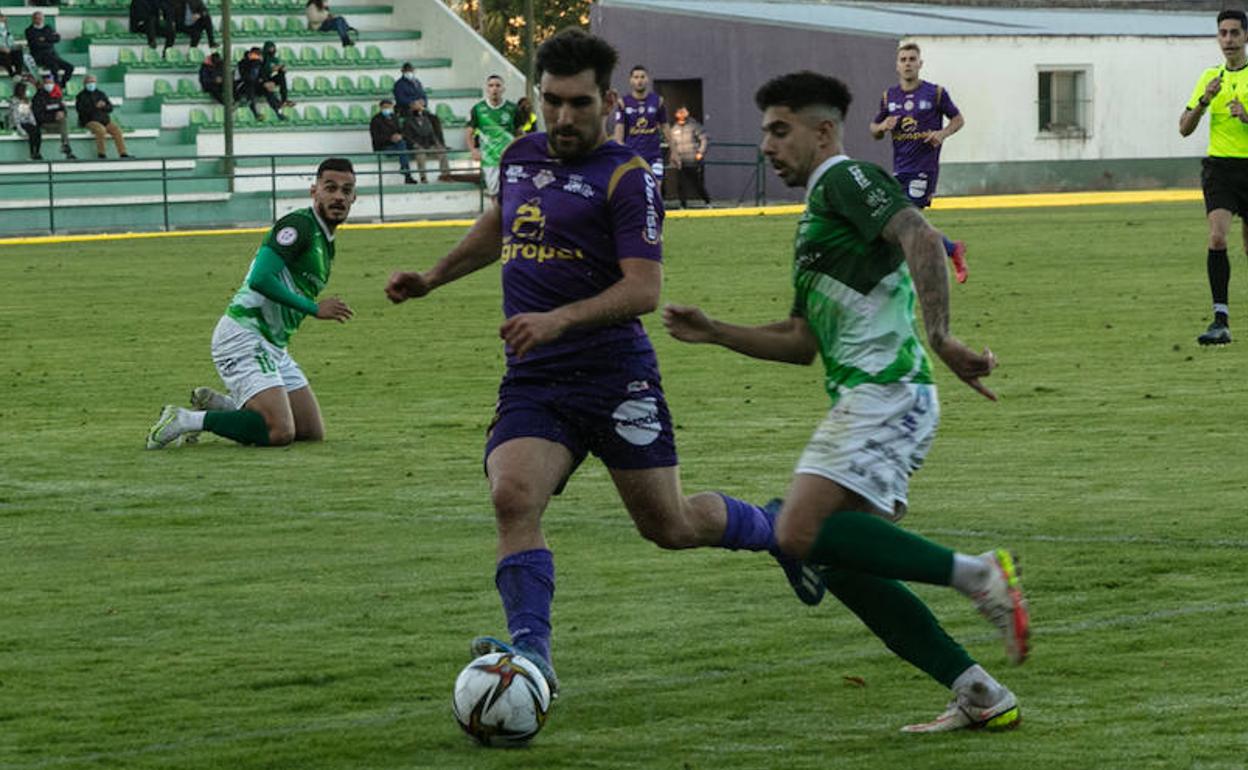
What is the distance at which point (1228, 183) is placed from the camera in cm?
1753

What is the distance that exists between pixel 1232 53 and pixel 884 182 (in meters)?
11.9

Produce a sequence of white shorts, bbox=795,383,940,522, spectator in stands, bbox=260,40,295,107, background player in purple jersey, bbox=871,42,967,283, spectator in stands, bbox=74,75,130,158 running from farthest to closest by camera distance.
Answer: spectator in stands, bbox=260,40,295,107, spectator in stands, bbox=74,75,130,158, background player in purple jersey, bbox=871,42,967,283, white shorts, bbox=795,383,940,522

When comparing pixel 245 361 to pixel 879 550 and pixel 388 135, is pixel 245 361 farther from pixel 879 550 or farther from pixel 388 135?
pixel 388 135

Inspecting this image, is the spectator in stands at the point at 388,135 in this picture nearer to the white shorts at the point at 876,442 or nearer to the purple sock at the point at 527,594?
the purple sock at the point at 527,594

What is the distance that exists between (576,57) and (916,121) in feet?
62.0

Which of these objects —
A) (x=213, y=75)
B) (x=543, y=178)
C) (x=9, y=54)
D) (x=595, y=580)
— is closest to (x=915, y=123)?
(x=595, y=580)

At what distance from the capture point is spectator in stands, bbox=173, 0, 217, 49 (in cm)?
4762

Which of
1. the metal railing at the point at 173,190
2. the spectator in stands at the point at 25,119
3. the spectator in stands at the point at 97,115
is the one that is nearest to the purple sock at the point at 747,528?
the metal railing at the point at 173,190

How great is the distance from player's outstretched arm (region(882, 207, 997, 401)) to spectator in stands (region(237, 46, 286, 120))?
4095cm

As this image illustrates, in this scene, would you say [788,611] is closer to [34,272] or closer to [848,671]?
[848,671]

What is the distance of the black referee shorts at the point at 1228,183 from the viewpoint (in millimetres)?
17516

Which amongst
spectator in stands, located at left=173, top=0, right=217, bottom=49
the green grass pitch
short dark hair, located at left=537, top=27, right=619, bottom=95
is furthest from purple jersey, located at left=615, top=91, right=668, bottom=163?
short dark hair, located at left=537, top=27, right=619, bottom=95

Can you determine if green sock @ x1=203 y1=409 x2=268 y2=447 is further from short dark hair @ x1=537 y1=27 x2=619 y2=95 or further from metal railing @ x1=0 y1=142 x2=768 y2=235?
metal railing @ x1=0 y1=142 x2=768 y2=235

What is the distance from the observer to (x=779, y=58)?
53656 mm
